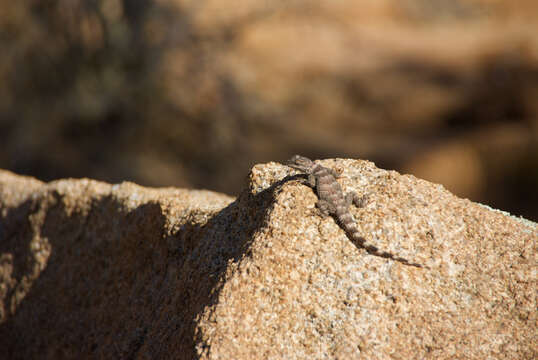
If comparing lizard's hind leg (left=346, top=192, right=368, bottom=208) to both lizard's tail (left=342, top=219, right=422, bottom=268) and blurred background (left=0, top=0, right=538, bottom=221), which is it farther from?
blurred background (left=0, top=0, right=538, bottom=221)

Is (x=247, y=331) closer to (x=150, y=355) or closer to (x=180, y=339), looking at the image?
(x=180, y=339)

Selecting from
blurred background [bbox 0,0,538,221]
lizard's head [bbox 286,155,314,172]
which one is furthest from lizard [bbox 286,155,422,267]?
blurred background [bbox 0,0,538,221]

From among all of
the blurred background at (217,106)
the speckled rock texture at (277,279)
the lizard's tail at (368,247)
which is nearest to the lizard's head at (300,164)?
the speckled rock texture at (277,279)

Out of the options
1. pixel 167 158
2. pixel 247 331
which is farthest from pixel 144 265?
pixel 167 158

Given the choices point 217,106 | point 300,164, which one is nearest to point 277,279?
point 300,164

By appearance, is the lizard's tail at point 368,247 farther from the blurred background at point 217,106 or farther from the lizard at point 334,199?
the blurred background at point 217,106

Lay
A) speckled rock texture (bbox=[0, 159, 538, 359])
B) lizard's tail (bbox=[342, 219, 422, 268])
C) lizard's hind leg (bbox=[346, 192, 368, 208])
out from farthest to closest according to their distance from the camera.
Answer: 1. lizard's hind leg (bbox=[346, 192, 368, 208])
2. lizard's tail (bbox=[342, 219, 422, 268])
3. speckled rock texture (bbox=[0, 159, 538, 359])
